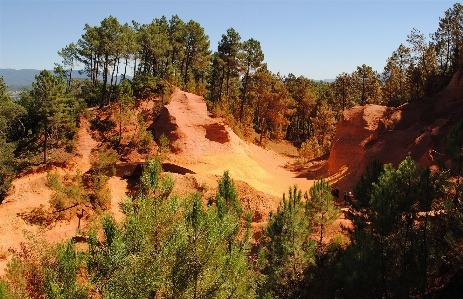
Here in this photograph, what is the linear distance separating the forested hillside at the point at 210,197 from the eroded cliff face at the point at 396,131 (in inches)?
56.5

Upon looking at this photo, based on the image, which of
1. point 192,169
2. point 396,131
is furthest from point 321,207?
point 192,169

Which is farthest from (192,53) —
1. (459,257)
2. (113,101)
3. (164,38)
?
(459,257)

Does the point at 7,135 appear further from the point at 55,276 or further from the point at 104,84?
the point at 55,276

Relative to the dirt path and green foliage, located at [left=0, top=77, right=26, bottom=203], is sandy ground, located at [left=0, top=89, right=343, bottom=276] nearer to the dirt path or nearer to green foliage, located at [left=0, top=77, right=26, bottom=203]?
the dirt path

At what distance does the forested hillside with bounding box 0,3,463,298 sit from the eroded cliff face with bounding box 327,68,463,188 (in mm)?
1436

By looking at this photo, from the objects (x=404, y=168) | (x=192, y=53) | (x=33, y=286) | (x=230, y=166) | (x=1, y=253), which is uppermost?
(x=192, y=53)

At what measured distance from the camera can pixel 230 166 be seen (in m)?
35.5

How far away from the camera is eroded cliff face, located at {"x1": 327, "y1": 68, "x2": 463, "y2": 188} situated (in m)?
27.0

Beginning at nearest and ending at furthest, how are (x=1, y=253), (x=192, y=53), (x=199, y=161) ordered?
1. (x=1, y=253)
2. (x=199, y=161)
3. (x=192, y=53)

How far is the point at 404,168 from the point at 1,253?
22278mm

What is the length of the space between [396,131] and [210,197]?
61.3 ft

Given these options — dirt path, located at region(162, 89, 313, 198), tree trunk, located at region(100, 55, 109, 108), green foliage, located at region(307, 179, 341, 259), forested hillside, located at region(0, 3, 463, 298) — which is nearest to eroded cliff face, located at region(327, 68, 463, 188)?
forested hillside, located at region(0, 3, 463, 298)

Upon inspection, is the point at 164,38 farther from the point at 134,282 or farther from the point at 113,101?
the point at 134,282

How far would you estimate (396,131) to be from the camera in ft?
102
